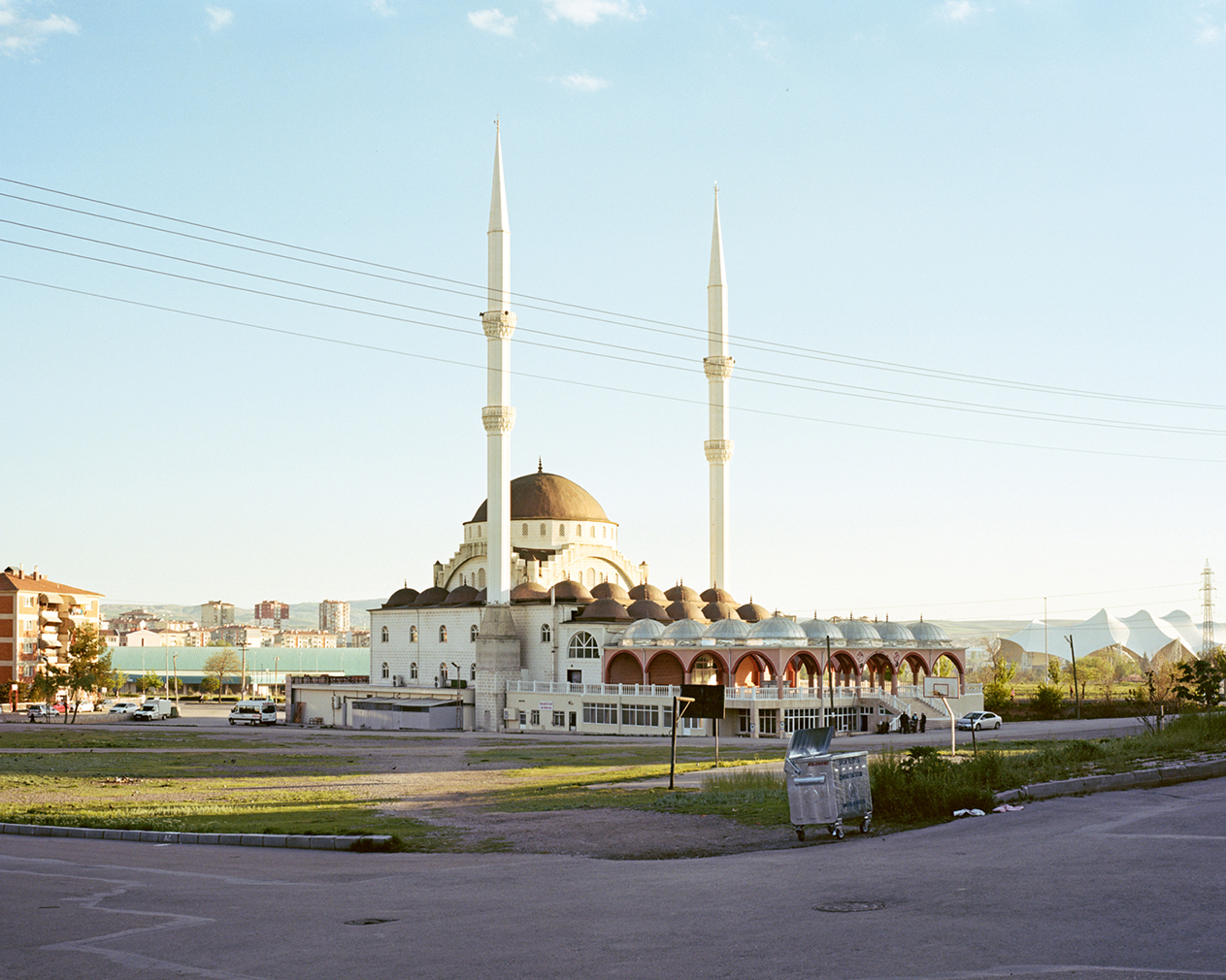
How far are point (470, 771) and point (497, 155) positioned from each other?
52.9m

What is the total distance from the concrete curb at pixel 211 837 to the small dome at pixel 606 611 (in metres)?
53.3

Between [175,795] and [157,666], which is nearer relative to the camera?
[175,795]

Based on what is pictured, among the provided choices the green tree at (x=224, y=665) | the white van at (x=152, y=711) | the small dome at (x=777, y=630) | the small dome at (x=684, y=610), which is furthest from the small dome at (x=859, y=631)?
the green tree at (x=224, y=665)

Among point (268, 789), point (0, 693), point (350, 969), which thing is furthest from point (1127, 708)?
point (0, 693)

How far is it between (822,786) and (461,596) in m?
68.2

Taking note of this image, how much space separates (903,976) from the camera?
841 cm

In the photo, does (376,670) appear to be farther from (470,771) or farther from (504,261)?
(470,771)

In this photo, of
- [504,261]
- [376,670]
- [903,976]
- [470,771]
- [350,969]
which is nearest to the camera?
[903,976]

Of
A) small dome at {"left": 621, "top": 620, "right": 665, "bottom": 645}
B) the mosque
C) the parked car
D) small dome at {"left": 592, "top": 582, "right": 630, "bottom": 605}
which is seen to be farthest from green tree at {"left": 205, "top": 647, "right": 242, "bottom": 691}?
the parked car

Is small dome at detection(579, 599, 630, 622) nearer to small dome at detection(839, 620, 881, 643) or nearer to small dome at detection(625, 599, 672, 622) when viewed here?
small dome at detection(625, 599, 672, 622)

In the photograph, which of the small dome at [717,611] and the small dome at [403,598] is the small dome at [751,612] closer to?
the small dome at [717,611]

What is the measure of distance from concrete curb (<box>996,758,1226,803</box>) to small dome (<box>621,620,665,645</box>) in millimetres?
47922

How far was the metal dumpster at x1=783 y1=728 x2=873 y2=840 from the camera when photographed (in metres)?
16.3

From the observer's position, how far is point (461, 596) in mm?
83188
